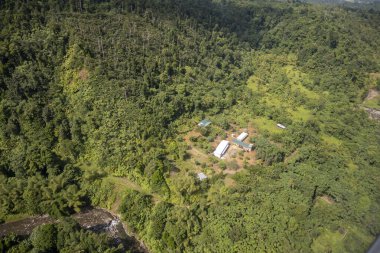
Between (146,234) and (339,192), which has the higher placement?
(339,192)

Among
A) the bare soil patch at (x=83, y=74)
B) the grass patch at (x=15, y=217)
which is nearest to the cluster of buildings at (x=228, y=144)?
the bare soil patch at (x=83, y=74)

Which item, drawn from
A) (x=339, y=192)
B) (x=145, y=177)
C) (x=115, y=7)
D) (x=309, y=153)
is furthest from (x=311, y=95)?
(x=115, y=7)

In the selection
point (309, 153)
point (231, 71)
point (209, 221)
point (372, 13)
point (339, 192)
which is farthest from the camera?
point (372, 13)

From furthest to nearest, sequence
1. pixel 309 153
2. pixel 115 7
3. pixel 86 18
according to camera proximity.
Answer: pixel 115 7 → pixel 86 18 → pixel 309 153

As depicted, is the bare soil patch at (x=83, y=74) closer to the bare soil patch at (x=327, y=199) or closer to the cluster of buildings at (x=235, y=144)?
the cluster of buildings at (x=235, y=144)

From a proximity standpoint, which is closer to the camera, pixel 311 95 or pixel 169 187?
pixel 169 187

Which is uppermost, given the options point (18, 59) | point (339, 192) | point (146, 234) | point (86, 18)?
point (86, 18)

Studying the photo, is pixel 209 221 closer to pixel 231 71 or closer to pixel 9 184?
pixel 9 184

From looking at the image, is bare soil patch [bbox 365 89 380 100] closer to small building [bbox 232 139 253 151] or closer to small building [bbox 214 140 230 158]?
small building [bbox 232 139 253 151]
